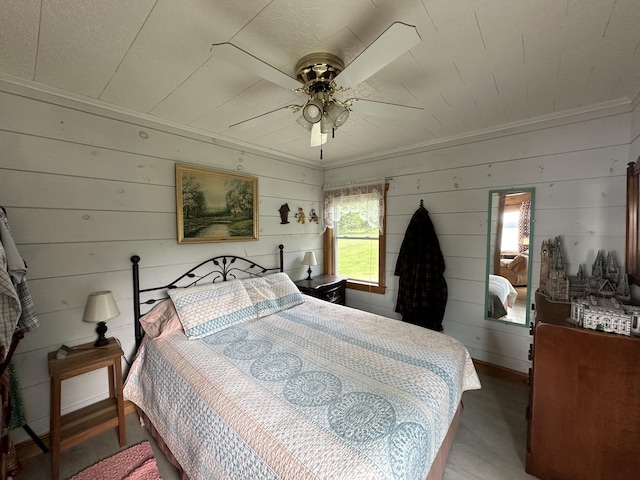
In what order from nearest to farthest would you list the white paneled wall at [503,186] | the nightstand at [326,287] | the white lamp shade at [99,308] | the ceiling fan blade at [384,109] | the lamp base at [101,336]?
1. the ceiling fan blade at [384,109]
2. the white lamp shade at [99,308]
3. the lamp base at [101,336]
4. the white paneled wall at [503,186]
5. the nightstand at [326,287]

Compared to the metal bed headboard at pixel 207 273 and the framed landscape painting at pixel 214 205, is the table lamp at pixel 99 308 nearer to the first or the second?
the metal bed headboard at pixel 207 273

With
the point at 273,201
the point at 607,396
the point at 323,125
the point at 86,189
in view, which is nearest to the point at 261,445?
the point at 323,125

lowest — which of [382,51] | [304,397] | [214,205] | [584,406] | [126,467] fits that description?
[126,467]

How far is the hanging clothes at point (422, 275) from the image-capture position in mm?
2668

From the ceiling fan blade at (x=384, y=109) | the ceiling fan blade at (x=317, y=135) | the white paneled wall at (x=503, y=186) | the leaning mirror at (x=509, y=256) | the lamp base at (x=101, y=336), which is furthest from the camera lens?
the leaning mirror at (x=509, y=256)

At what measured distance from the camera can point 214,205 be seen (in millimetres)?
2520

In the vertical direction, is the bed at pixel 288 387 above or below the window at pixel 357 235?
below

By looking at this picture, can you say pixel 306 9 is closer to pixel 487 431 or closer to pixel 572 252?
pixel 572 252

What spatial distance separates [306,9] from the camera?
1.07 meters

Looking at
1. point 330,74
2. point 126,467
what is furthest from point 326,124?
point 126,467

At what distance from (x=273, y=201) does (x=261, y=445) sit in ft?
8.10

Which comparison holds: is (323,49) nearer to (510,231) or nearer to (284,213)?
(284,213)

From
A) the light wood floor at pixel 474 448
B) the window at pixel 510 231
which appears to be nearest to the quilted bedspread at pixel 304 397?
the light wood floor at pixel 474 448

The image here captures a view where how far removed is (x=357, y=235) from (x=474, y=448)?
7.81 feet
